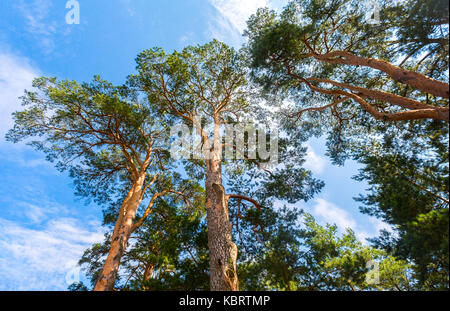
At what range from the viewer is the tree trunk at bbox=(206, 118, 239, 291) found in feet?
12.3

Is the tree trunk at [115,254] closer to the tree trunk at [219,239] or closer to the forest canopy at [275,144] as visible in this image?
the forest canopy at [275,144]

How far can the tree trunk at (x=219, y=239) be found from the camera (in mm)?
3735

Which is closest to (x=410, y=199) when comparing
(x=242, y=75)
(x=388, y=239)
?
(x=388, y=239)

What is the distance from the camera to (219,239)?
4.39m

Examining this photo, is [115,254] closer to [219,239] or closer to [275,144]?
[219,239]

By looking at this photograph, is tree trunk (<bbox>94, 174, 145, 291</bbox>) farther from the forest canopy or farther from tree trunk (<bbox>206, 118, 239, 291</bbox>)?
tree trunk (<bbox>206, 118, 239, 291</bbox>)

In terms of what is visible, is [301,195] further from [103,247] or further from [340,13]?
[103,247]

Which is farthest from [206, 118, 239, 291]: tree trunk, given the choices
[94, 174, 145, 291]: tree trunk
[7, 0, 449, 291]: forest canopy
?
[94, 174, 145, 291]: tree trunk

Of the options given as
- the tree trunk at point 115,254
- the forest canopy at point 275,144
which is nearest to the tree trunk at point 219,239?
the forest canopy at point 275,144

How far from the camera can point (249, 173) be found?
7691mm

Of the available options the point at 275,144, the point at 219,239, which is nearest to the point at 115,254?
the point at 219,239

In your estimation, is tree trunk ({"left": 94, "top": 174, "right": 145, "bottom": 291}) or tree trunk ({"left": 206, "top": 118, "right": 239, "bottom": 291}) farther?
tree trunk ({"left": 94, "top": 174, "right": 145, "bottom": 291})

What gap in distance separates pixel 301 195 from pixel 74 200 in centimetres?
966

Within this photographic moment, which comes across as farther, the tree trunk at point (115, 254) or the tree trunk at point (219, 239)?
the tree trunk at point (115, 254)
